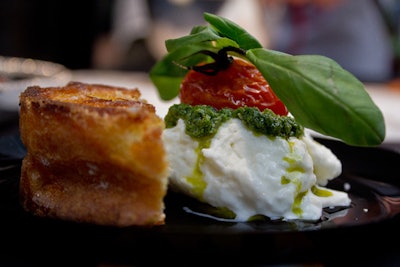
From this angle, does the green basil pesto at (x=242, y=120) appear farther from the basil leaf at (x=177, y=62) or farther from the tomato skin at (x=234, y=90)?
the basil leaf at (x=177, y=62)

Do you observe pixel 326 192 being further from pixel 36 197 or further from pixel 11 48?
pixel 11 48

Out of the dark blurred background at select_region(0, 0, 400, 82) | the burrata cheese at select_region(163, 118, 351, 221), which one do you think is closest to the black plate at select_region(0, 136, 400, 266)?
the burrata cheese at select_region(163, 118, 351, 221)

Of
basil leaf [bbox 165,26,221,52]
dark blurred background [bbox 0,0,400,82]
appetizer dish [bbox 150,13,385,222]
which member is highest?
basil leaf [bbox 165,26,221,52]

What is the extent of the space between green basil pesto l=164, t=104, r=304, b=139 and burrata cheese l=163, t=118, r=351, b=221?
0.02m

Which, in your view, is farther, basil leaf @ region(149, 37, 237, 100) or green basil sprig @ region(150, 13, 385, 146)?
basil leaf @ region(149, 37, 237, 100)

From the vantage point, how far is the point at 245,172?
5.13 feet


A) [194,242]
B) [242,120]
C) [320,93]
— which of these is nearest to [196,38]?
[242,120]

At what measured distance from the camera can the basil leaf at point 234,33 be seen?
1.74m

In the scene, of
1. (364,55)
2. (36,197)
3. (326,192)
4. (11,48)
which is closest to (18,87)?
(36,197)

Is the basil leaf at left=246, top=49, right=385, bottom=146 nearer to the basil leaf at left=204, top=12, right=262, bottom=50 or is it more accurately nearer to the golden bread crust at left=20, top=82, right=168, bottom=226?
the basil leaf at left=204, top=12, right=262, bottom=50

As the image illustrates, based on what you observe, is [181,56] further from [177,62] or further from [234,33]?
[234,33]

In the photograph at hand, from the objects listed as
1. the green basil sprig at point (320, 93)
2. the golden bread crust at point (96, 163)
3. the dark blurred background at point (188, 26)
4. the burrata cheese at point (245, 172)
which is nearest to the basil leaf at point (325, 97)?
the green basil sprig at point (320, 93)

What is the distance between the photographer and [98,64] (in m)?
7.58

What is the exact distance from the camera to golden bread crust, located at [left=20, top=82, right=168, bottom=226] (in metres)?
1.35
